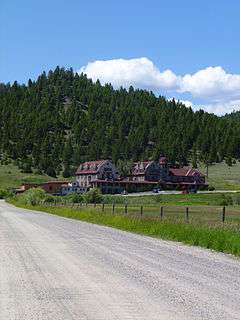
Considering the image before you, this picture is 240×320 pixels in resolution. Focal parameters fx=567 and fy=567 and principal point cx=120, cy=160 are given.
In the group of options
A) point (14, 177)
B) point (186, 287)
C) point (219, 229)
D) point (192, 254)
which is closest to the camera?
point (186, 287)

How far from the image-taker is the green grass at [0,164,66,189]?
6515 inches

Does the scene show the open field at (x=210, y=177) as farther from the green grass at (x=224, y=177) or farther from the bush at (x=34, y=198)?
the bush at (x=34, y=198)

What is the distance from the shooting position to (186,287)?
10945 mm

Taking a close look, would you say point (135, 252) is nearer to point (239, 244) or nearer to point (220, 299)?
point (239, 244)

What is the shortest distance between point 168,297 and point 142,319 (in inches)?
76.4

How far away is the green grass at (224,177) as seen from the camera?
15320 centimetres

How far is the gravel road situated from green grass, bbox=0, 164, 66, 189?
474ft

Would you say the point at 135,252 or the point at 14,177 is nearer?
the point at 135,252

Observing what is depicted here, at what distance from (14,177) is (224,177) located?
64.5m

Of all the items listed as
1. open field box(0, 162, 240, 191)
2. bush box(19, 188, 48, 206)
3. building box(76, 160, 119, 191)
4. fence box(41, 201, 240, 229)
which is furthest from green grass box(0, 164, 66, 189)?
fence box(41, 201, 240, 229)

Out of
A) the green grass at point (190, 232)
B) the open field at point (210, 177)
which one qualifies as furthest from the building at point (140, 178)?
the green grass at point (190, 232)

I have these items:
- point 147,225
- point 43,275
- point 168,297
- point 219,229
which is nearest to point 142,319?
point 168,297

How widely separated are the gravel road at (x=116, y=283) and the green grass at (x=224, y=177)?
419 feet

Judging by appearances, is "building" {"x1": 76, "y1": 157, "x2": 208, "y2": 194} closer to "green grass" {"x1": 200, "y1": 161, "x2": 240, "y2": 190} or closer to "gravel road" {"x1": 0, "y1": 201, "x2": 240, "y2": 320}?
"green grass" {"x1": 200, "y1": 161, "x2": 240, "y2": 190}
